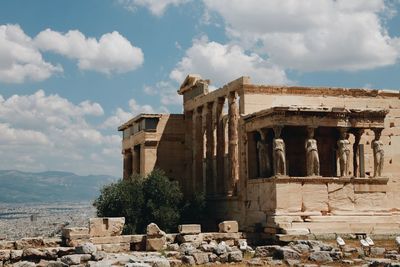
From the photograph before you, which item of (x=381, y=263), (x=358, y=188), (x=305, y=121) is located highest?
(x=305, y=121)

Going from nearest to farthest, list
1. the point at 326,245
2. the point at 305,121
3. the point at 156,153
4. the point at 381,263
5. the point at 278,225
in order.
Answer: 1. the point at 381,263
2. the point at 326,245
3. the point at 278,225
4. the point at 305,121
5. the point at 156,153

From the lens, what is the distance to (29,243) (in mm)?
20672

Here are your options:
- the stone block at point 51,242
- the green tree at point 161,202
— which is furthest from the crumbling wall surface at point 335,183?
the stone block at point 51,242

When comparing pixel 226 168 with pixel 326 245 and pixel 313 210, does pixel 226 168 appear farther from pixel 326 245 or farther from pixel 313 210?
pixel 326 245

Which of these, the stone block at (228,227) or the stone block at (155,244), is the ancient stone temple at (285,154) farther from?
the stone block at (155,244)

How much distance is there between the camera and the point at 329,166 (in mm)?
26469

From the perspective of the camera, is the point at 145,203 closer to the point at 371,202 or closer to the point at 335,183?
the point at 335,183

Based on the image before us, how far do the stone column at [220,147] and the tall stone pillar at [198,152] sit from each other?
1.62m

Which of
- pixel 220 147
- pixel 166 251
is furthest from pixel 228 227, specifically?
pixel 220 147

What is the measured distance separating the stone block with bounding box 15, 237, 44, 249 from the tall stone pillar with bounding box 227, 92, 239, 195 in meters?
8.53

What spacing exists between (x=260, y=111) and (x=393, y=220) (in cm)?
580

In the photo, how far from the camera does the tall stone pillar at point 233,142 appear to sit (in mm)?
26984

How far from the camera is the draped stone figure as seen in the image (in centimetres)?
2466

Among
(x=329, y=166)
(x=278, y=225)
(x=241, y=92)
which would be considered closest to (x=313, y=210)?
(x=278, y=225)
